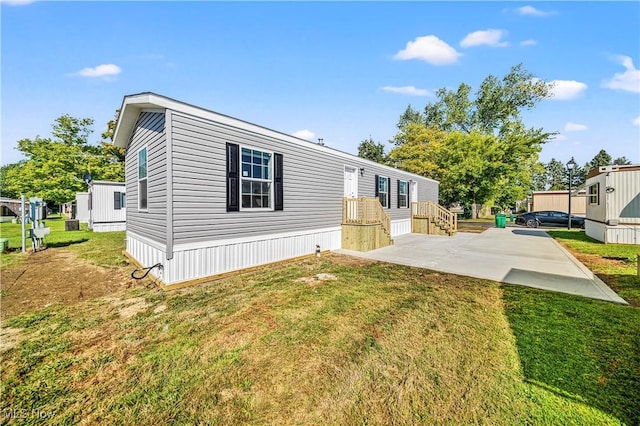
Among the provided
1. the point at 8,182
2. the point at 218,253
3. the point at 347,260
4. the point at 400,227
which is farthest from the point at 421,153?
the point at 8,182

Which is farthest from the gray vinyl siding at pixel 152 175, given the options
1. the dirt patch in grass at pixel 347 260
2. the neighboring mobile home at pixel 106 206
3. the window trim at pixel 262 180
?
the neighboring mobile home at pixel 106 206

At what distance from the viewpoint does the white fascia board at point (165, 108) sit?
4957 millimetres

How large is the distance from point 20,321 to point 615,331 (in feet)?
25.7

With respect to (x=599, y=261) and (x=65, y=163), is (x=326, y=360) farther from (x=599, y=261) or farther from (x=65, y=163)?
(x=65, y=163)

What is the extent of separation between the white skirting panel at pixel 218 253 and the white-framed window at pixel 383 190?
4992 mm

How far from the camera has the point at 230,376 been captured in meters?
2.43

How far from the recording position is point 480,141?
21.4 metres

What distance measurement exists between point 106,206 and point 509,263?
1855 cm

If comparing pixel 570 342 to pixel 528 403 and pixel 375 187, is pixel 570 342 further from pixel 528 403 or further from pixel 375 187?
pixel 375 187

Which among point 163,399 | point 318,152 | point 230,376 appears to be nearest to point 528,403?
point 230,376

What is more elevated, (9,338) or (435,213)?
(435,213)

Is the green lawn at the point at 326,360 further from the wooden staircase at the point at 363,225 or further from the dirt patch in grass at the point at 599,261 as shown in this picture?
the wooden staircase at the point at 363,225

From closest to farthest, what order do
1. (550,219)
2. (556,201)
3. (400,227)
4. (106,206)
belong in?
(400,227), (106,206), (550,219), (556,201)

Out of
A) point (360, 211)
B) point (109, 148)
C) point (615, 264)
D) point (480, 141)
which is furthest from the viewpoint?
point (109, 148)
